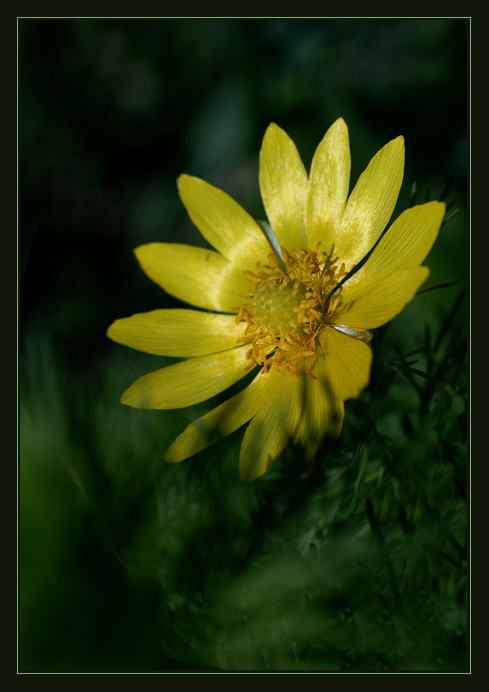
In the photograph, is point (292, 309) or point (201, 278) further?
point (201, 278)

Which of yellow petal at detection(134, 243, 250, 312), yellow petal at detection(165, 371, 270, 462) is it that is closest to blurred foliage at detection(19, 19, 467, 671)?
yellow petal at detection(165, 371, 270, 462)

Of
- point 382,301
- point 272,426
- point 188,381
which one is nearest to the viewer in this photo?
point 382,301

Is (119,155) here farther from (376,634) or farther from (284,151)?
(376,634)

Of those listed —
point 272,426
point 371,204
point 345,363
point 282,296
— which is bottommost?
point 272,426

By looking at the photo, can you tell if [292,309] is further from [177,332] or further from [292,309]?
[177,332]

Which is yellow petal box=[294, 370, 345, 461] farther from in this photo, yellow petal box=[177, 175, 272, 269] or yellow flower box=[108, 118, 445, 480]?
yellow petal box=[177, 175, 272, 269]

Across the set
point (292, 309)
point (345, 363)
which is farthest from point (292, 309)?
point (345, 363)
